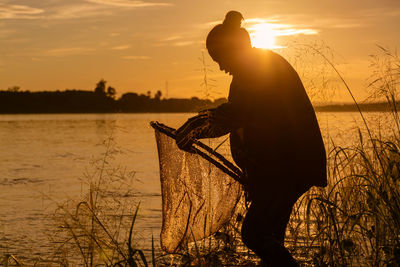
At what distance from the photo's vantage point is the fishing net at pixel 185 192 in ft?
17.0

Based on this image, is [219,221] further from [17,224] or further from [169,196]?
[17,224]

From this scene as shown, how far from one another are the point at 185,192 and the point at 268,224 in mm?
1585

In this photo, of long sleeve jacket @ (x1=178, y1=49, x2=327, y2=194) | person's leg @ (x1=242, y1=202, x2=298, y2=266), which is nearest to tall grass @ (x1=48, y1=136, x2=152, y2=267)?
person's leg @ (x1=242, y1=202, x2=298, y2=266)

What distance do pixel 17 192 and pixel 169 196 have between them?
9.78 meters

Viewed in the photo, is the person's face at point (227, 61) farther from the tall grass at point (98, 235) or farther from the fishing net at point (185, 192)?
the fishing net at point (185, 192)

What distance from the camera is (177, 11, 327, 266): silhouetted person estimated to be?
374cm

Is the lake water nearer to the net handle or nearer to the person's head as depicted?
the net handle

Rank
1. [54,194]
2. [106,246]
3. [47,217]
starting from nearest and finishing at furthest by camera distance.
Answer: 1. [106,246]
2. [47,217]
3. [54,194]

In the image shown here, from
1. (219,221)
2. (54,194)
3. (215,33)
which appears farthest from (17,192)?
(215,33)

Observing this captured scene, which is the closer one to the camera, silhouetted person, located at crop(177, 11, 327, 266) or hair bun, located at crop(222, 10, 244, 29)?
silhouetted person, located at crop(177, 11, 327, 266)

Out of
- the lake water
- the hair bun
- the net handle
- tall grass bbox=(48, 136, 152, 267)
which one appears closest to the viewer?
the hair bun

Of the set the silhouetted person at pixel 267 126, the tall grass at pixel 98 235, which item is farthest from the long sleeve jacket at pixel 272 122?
the tall grass at pixel 98 235

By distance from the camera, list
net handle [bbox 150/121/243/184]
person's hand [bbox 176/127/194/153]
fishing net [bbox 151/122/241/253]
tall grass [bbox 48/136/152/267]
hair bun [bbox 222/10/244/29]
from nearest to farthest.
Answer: hair bun [bbox 222/10/244/29]
person's hand [bbox 176/127/194/153]
net handle [bbox 150/121/243/184]
tall grass [bbox 48/136/152/267]
fishing net [bbox 151/122/241/253]

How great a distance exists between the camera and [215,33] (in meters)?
3.85
